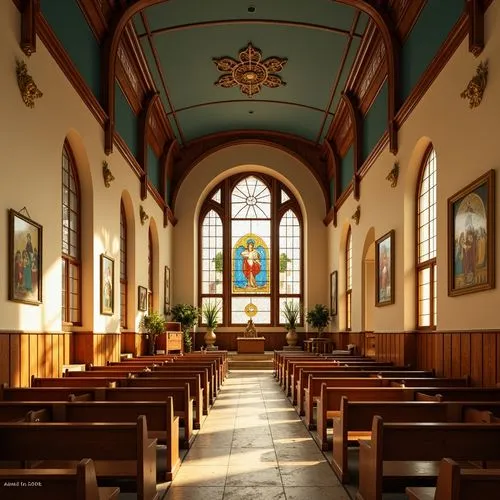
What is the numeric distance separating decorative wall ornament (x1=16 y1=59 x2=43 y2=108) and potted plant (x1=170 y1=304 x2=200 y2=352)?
1317 cm

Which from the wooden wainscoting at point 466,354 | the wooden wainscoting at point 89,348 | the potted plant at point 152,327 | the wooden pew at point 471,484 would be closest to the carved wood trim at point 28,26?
the wooden wainscoting at point 89,348

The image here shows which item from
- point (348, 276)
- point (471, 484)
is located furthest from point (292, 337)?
point (471, 484)

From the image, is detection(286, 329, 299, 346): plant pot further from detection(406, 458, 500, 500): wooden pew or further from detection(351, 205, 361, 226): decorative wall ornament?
detection(406, 458, 500, 500): wooden pew

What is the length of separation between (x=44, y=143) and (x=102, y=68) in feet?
11.8

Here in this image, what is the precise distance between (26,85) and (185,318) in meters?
13.5

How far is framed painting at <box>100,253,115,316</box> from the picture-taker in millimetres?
12305

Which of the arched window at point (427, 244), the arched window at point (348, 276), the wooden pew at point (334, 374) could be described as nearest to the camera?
the wooden pew at point (334, 374)

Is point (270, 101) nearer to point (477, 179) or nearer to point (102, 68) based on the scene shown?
point (102, 68)

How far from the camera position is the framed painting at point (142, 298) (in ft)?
53.0

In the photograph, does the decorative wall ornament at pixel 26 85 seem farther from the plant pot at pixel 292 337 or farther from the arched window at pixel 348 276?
the plant pot at pixel 292 337

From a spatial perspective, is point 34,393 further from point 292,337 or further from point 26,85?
point 292,337

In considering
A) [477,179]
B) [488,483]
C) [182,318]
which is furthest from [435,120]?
[182,318]

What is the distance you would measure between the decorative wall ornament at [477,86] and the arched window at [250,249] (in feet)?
51.7

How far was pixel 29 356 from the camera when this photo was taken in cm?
830
